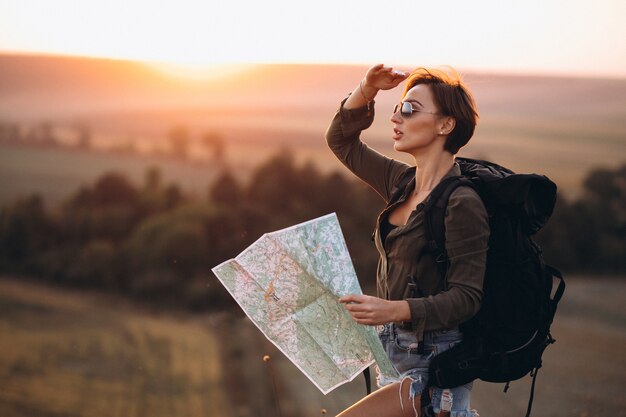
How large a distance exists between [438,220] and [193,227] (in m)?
13.4

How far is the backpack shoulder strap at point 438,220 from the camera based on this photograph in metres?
1.96

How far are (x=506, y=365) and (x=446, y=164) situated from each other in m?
0.52

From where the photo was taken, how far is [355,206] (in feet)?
45.2

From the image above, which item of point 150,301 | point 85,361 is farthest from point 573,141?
point 85,361

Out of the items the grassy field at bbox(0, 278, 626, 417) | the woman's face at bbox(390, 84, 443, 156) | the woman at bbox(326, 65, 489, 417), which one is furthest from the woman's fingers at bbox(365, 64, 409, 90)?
the grassy field at bbox(0, 278, 626, 417)

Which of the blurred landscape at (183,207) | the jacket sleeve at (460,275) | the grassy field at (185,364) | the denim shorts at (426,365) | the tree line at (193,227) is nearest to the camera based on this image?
the jacket sleeve at (460,275)

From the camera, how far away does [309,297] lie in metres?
2.05

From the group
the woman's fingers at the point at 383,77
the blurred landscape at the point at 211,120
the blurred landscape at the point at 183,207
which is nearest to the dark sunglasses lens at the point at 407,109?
the woman's fingers at the point at 383,77

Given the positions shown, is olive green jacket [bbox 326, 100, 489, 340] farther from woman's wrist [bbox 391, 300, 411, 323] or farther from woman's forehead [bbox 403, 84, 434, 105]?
woman's forehead [bbox 403, 84, 434, 105]

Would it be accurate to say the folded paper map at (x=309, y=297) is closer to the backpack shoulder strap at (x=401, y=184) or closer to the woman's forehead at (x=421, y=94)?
the backpack shoulder strap at (x=401, y=184)

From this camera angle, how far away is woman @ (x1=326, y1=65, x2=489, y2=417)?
6.26 ft

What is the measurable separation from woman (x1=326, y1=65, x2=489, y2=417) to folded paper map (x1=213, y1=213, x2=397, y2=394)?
8cm

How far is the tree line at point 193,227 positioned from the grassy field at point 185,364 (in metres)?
0.57

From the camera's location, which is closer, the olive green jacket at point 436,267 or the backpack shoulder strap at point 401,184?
the olive green jacket at point 436,267
